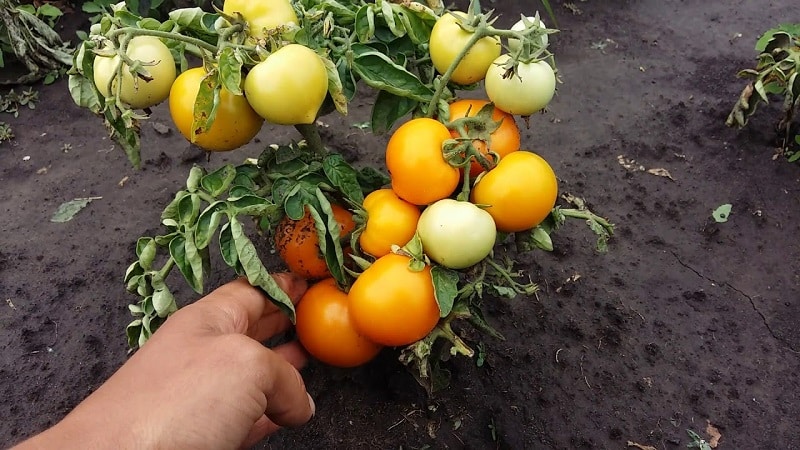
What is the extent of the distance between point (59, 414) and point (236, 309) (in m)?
0.97

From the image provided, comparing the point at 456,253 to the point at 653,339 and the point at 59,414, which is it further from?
the point at 59,414

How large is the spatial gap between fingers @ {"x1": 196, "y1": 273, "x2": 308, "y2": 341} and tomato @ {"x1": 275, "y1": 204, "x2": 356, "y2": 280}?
0.06m

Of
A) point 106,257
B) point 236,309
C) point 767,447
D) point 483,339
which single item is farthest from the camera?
point 106,257

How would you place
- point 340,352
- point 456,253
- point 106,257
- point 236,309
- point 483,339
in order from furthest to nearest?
point 106,257 < point 483,339 < point 340,352 < point 236,309 < point 456,253

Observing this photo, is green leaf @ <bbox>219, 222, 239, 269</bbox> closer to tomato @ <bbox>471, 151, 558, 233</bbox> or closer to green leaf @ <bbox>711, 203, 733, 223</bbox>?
tomato @ <bbox>471, 151, 558, 233</bbox>

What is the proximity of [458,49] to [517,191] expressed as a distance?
1.06ft

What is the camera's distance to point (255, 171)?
4.77 ft

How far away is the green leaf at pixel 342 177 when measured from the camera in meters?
1.38

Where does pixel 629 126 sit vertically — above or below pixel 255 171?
below

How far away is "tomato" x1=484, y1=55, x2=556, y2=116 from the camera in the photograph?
1.24 metres

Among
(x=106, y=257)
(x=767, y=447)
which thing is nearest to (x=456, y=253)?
(x=767, y=447)

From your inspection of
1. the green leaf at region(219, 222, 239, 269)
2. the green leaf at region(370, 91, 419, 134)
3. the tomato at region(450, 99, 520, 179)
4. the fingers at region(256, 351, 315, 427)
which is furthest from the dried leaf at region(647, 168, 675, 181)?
the green leaf at region(219, 222, 239, 269)

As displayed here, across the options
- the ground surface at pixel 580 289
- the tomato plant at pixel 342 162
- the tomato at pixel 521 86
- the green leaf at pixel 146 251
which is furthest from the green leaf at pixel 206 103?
the ground surface at pixel 580 289

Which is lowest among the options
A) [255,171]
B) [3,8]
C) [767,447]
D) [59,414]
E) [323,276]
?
[59,414]
